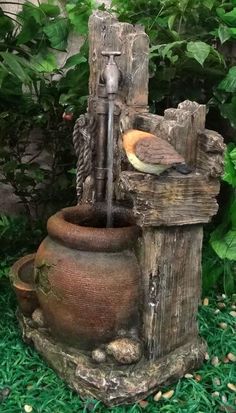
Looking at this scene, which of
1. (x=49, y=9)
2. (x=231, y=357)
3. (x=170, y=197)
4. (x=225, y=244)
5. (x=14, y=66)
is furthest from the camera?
(x=49, y=9)

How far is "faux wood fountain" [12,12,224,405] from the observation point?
6.32ft

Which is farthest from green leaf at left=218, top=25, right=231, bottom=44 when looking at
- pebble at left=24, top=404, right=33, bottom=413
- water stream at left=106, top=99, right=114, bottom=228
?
pebble at left=24, top=404, right=33, bottom=413

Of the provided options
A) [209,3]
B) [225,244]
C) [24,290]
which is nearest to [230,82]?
[209,3]

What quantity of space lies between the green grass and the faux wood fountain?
0.15 feet

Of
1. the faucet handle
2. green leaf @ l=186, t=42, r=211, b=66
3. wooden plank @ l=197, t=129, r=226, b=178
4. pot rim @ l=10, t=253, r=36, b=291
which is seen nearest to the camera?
wooden plank @ l=197, t=129, r=226, b=178

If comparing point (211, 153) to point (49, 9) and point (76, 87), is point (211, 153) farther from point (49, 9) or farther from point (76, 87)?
point (49, 9)

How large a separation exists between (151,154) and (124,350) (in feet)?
2.42

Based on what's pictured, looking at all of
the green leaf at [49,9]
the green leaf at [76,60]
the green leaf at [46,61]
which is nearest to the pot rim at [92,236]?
the green leaf at [76,60]

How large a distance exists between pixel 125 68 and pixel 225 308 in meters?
1.33

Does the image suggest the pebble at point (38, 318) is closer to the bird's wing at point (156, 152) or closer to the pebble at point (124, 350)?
the pebble at point (124, 350)

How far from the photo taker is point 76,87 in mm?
2982

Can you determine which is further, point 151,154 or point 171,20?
point 171,20

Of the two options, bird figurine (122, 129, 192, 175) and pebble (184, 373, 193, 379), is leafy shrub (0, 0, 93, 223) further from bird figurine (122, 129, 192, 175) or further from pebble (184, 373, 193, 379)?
pebble (184, 373, 193, 379)

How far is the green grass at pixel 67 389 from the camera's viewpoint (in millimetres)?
2000
